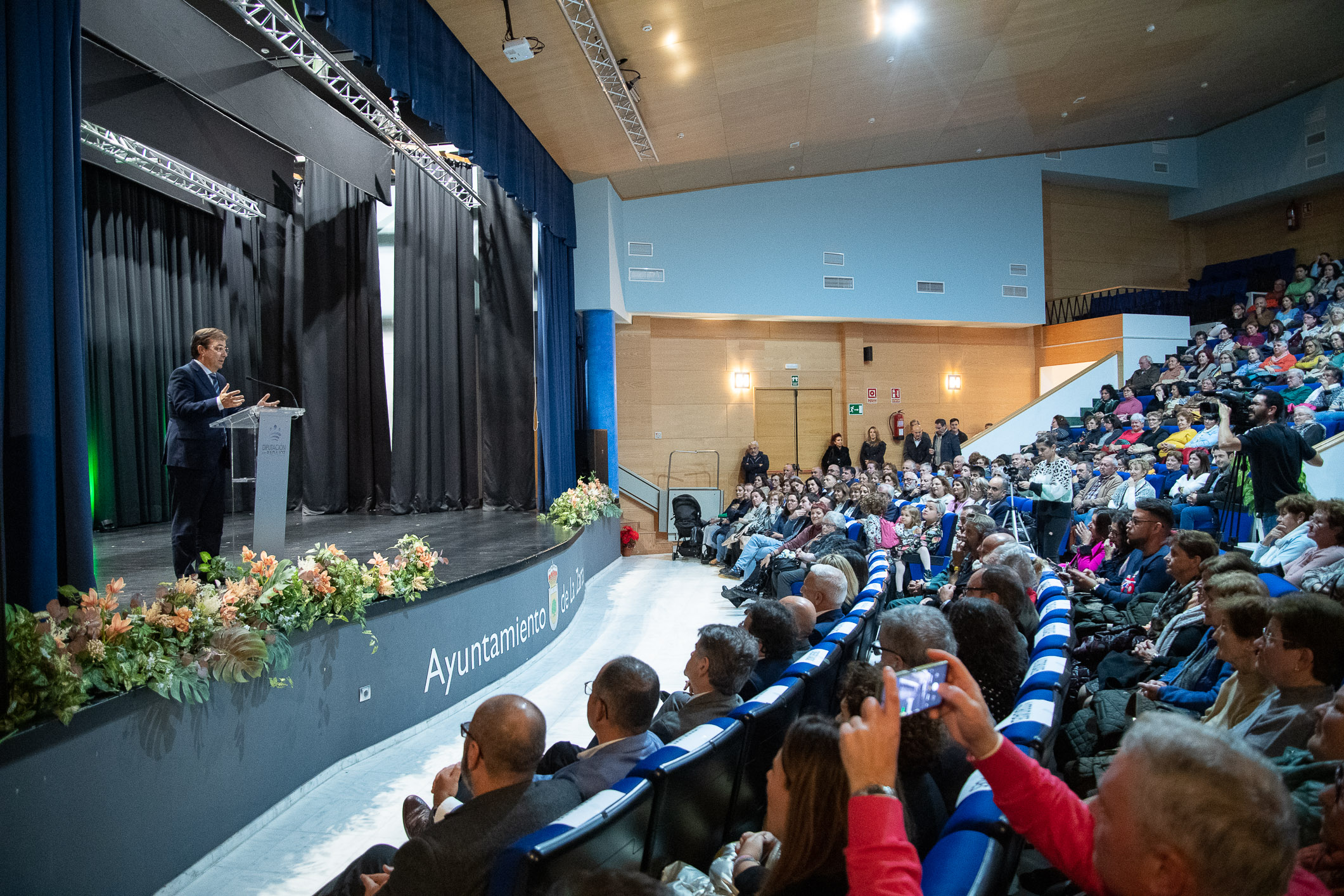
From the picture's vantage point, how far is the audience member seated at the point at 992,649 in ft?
7.32

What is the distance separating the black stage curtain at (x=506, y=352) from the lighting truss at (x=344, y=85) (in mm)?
520

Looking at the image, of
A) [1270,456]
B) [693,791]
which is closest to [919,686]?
[693,791]

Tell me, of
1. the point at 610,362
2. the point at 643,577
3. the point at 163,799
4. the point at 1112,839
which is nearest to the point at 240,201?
the point at 610,362

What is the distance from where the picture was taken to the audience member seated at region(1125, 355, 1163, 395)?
1094cm

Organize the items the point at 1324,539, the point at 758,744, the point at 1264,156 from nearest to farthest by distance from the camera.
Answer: the point at 758,744 < the point at 1324,539 < the point at 1264,156

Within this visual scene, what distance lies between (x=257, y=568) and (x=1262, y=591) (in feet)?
10.4

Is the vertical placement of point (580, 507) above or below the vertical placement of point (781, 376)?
below

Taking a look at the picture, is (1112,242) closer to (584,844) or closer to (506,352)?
(506,352)

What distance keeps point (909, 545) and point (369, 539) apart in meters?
4.23

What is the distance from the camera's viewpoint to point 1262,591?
85.0 inches

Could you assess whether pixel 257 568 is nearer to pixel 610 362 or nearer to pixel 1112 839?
pixel 1112 839

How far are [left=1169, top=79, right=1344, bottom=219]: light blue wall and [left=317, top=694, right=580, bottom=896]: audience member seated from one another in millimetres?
14757

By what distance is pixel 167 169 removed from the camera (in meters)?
7.35

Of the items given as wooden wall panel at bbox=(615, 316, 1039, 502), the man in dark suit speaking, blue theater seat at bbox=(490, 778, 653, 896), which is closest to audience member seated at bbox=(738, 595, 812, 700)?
blue theater seat at bbox=(490, 778, 653, 896)
